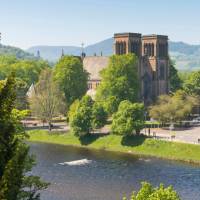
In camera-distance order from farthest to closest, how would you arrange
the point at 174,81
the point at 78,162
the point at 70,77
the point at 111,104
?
the point at 174,81 < the point at 70,77 < the point at 111,104 < the point at 78,162

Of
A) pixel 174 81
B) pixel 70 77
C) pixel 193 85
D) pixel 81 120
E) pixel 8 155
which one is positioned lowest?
pixel 81 120

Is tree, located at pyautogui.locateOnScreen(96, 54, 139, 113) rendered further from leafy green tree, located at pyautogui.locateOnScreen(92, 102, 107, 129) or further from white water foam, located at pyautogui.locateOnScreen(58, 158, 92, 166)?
white water foam, located at pyautogui.locateOnScreen(58, 158, 92, 166)

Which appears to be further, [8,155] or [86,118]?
[86,118]

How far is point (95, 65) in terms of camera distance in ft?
557

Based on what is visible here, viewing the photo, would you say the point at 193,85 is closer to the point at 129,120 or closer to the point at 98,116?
the point at 98,116

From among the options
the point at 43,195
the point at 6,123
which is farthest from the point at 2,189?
the point at 43,195

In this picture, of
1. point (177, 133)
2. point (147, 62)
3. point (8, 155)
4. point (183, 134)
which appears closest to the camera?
point (8, 155)

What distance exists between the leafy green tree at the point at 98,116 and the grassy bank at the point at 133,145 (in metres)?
3.20

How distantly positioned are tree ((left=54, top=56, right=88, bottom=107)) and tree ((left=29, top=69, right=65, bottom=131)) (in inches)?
175

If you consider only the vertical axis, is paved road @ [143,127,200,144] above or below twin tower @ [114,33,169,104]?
below

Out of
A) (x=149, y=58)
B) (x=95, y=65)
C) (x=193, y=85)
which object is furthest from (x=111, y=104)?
(x=193, y=85)

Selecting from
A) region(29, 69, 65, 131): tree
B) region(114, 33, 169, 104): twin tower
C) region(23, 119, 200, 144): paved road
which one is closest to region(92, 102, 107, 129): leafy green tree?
region(23, 119, 200, 144): paved road

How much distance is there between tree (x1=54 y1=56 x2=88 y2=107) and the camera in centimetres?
14675

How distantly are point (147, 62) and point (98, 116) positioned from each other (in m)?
45.8
